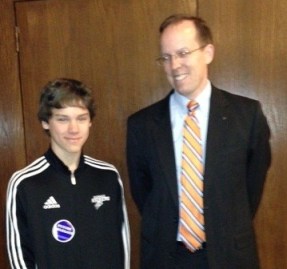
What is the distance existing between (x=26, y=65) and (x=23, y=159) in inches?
21.0

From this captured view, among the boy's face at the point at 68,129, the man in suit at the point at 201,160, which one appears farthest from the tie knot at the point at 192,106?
the boy's face at the point at 68,129

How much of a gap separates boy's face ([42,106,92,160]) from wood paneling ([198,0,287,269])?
87cm

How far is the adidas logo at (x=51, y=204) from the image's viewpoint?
5.59ft

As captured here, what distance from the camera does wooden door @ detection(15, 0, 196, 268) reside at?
239 cm

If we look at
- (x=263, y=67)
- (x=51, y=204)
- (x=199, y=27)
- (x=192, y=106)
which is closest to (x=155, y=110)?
(x=192, y=106)

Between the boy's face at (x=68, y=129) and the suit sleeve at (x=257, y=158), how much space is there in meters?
0.69

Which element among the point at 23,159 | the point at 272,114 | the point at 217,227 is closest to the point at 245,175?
the point at 217,227

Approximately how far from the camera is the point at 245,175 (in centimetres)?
188

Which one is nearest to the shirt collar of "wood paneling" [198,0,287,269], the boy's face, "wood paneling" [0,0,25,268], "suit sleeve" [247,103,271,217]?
"suit sleeve" [247,103,271,217]

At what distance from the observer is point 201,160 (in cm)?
180

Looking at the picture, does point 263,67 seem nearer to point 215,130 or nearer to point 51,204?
point 215,130

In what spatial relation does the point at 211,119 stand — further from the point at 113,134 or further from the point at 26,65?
the point at 26,65

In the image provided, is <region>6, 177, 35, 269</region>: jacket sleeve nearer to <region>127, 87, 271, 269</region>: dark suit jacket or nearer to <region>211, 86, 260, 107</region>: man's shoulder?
<region>127, 87, 271, 269</region>: dark suit jacket

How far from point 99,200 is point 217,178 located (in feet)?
1.54
